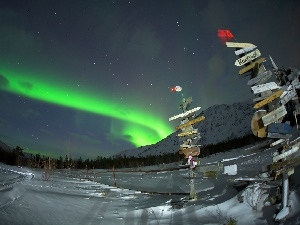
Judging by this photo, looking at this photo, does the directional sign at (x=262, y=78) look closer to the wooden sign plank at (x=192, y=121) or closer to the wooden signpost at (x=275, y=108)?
the wooden signpost at (x=275, y=108)

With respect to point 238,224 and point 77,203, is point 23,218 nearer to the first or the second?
point 77,203

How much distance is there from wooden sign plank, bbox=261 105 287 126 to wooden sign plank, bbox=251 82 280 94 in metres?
0.54

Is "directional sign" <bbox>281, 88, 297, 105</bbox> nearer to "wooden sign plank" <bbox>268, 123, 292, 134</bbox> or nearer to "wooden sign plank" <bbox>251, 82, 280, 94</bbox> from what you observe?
"wooden sign plank" <bbox>251, 82, 280, 94</bbox>

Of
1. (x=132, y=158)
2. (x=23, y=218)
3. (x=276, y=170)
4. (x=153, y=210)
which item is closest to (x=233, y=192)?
(x=153, y=210)

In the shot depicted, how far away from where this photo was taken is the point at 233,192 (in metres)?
10.1

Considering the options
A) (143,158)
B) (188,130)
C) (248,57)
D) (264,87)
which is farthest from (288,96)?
(143,158)

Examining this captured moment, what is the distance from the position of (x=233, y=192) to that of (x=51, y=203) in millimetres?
6337

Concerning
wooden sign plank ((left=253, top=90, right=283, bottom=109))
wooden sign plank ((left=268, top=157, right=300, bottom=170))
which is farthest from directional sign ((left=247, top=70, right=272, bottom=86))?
wooden sign plank ((left=268, top=157, right=300, bottom=170))

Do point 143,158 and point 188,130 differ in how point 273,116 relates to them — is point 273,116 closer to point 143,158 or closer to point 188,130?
point 188,130

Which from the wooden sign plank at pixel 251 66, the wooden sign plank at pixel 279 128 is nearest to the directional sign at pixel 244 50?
the wooden sign plank at pixel 251 66

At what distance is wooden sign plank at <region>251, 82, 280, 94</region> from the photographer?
6.87 meters

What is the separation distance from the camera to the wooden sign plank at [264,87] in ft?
22.5

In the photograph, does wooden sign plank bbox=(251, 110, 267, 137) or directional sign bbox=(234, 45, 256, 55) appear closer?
wooden sign plank bbox=(251, 110, 267, 137)

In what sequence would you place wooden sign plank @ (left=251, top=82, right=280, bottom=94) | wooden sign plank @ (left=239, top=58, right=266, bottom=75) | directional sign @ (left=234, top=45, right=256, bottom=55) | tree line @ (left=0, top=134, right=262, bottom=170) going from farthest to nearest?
1. tree line @ (left=0, top=134, right=262, bottom=170)
2. directional sign @ (left=234, top=45, right=256, bottom=55)
3. wooden sign plank @ (left=239, top=58, right=266, bottom=75)
4. wooden sign plank @ (left=251, top=82, right=280, bottom=94)
